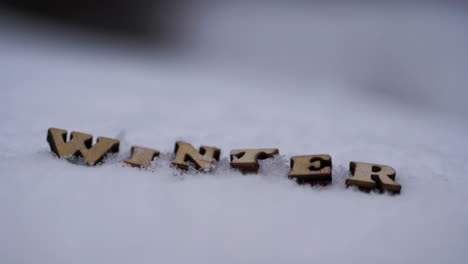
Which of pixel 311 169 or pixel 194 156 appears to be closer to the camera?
pixel 311 169

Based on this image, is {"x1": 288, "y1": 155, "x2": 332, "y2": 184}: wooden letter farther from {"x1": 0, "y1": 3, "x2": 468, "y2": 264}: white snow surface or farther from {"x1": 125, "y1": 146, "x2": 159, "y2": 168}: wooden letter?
{"x1": 125, "y1": 146, "x2": 159, "y2": 168}: wooden letter

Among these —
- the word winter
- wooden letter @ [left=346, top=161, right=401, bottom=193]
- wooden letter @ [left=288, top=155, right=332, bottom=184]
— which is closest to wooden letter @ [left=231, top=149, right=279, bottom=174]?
the word winter

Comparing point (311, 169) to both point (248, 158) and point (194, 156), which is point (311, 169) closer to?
point (248, 158)

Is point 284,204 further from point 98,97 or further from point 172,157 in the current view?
point 98,97

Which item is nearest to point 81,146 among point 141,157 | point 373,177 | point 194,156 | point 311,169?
point 141,157

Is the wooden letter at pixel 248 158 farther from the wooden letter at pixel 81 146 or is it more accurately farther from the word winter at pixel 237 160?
the wooden letter at pixel 81 146

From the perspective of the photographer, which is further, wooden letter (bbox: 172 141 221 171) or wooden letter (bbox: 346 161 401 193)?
wooden letter (bbox: 172 141 221 171)
